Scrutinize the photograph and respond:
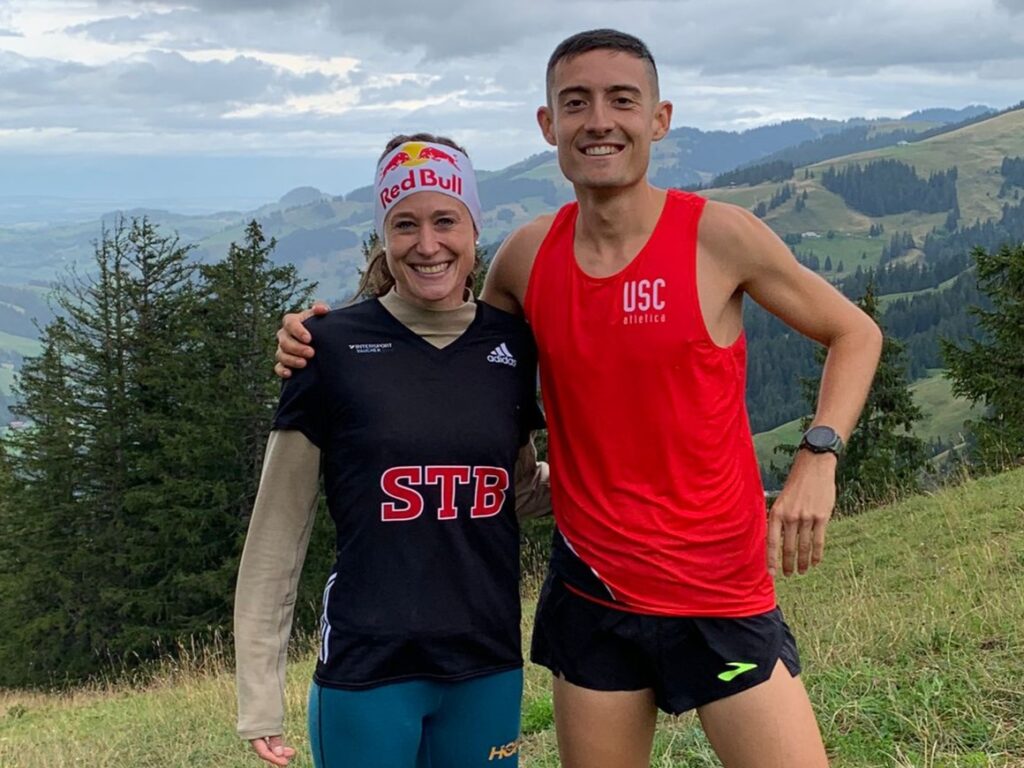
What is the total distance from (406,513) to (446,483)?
157 millimetres

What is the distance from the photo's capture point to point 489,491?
9.71 feet

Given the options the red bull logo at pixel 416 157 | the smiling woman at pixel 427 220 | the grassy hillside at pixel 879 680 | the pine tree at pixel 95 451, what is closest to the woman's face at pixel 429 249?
the smiling woman at pixel 427 220

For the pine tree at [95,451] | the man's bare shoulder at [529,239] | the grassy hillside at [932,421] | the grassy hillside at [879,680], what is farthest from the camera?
the grassy hillside at [932,421]

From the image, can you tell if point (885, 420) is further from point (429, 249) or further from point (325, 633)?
point (325, 633)

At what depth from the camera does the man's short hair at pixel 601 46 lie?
303 cm

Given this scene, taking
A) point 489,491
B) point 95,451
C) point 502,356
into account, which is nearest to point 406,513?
point 489,491

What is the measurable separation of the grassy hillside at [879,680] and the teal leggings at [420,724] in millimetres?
1943

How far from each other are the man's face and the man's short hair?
0.07 ft

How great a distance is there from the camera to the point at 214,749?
7324mm

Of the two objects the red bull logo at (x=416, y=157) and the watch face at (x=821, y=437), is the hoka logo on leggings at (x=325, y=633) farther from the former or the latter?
the watch face at (x=821, y=437)

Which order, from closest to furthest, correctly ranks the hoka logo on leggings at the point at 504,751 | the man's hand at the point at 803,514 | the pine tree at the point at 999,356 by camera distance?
1. the man's hand at the point at 803,514
2. the hoka logo on leggings at the point at 504,751
3. the pine tree at the point at 999,356

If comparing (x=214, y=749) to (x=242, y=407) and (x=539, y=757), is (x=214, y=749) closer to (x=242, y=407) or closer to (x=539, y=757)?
(x=539, y=757)

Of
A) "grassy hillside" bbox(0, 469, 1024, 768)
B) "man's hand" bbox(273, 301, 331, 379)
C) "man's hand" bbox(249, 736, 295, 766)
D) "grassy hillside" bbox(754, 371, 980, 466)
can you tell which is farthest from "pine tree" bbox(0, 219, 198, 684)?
"grassy hillside" bbox(754, 371, 980, 466)

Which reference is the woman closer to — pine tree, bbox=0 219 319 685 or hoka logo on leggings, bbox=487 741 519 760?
hoka logo on leggings, bbox=487 741 519 760
